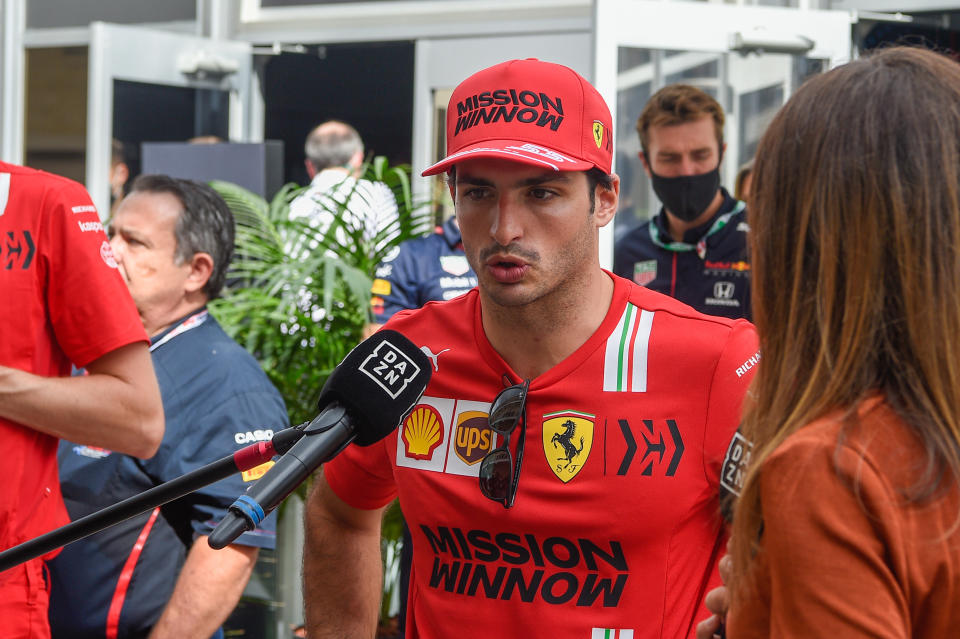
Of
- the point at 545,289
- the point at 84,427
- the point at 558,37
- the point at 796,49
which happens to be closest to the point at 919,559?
the point at 545,289

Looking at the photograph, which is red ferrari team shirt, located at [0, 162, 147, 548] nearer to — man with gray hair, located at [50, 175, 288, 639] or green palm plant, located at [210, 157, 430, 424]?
man with gray hair, located at [50, 175, 288, 639]

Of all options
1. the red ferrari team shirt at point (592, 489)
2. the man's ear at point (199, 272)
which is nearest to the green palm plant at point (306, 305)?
the man's ear at point (199, 272)

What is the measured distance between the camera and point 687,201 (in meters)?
4.08

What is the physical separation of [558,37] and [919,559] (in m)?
6.03

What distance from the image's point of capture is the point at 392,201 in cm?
445

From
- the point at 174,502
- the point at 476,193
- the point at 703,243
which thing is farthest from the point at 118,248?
the point at 703,243

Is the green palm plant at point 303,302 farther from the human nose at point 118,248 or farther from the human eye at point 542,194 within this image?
the human eye at point 542,194

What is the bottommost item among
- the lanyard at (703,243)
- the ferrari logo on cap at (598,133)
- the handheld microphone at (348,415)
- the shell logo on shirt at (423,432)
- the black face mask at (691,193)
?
the shell logo on shirt at (423,432)

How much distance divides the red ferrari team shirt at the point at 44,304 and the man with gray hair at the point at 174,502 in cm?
39

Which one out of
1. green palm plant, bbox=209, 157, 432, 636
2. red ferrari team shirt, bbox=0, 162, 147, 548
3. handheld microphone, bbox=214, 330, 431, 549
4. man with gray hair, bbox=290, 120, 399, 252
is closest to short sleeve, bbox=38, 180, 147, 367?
red ferrari team shirt, bbox=0, 162, 147, 548

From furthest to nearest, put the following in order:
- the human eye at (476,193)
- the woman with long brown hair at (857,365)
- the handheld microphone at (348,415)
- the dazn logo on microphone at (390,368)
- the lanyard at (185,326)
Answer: the lanyard at (185,326), the human eye at (476,193), the dazn logo on microphone at (390,368), the handheld microphone at (348,415), the woman with long brown hair at (857,365)

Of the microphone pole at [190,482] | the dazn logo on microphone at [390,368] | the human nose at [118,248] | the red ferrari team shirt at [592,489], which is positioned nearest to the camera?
the microphone pole at [190,482]

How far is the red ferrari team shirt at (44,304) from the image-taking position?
209cm

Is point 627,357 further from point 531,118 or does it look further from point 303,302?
point 303,302
